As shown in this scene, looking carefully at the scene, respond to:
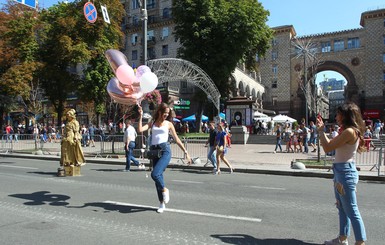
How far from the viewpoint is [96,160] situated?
16156mm

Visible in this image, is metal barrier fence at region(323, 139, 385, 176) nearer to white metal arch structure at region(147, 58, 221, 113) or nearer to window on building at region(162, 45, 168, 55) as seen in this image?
white metal arch structure at region(147, 58, 221, 113)

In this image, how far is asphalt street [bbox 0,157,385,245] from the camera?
15.8 feet

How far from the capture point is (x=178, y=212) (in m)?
6.18

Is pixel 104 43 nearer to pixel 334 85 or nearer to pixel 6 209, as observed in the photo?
pixel 6 209

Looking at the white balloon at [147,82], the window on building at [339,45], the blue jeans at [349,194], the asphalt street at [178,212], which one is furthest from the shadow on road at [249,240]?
the window on building at [339,45]

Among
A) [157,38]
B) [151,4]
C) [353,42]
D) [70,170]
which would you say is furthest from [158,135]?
[353,42]

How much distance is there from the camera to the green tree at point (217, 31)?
3300 cm

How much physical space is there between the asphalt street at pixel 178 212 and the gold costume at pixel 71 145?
734 millimetres

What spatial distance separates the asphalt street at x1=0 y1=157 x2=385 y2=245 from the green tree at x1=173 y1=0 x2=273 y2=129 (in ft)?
81.6

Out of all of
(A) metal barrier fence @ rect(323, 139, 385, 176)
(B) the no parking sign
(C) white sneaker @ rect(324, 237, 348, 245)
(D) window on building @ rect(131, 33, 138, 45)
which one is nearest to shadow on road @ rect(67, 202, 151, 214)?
(C) white sneaker @ rect(324, 237, 348, 245)

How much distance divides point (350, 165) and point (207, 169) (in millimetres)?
9403

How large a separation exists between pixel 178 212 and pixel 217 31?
29.5m

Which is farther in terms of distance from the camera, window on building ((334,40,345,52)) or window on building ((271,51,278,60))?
window on building ((271,51,278,60))

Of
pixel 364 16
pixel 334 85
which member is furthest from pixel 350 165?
pixel 334 85
